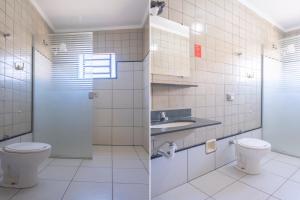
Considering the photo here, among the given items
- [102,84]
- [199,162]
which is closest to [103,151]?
[102,84]

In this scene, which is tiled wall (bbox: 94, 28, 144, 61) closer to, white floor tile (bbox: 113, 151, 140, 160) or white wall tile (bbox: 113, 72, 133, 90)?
white wall tile (bbox: 113, 72, 133, 90)

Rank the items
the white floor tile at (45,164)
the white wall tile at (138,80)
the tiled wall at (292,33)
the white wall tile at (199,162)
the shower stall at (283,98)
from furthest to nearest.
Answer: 1. the tiled wall at (292,33)
2. the shower stall at (283,98)
3. the white wall tile at (199,162)
4. the white wall tile at (138,80)
5. the white floor tile at (45,164)

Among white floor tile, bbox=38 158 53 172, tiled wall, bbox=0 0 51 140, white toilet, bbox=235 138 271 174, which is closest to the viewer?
tiled wall, bbox=0 0 51 140

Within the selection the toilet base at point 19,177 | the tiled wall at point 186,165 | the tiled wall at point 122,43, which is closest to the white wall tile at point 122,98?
the tiled wall at point 122,43

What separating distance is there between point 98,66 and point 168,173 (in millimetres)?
1314

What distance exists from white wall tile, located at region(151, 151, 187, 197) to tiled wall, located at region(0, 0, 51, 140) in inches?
45.1

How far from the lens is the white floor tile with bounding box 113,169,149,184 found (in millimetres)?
765

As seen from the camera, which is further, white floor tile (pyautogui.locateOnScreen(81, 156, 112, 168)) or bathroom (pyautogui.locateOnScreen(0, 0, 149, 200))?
white floor tile (pyautogui.locateOnScreen(81, 156, 112, 168))

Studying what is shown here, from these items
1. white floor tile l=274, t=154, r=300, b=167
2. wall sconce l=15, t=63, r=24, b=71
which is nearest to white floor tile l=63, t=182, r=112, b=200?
wall sconce l=15, t=63, r=24, b=71

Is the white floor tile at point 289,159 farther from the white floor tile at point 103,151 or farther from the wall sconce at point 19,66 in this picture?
the wall sconce at point 19,66

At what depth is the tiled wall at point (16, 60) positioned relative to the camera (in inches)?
18.7

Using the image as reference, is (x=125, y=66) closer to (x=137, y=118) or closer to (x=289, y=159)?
(x=137, y=118)

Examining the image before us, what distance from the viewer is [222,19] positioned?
6.68 ft

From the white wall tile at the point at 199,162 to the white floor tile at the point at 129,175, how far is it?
1038mm
